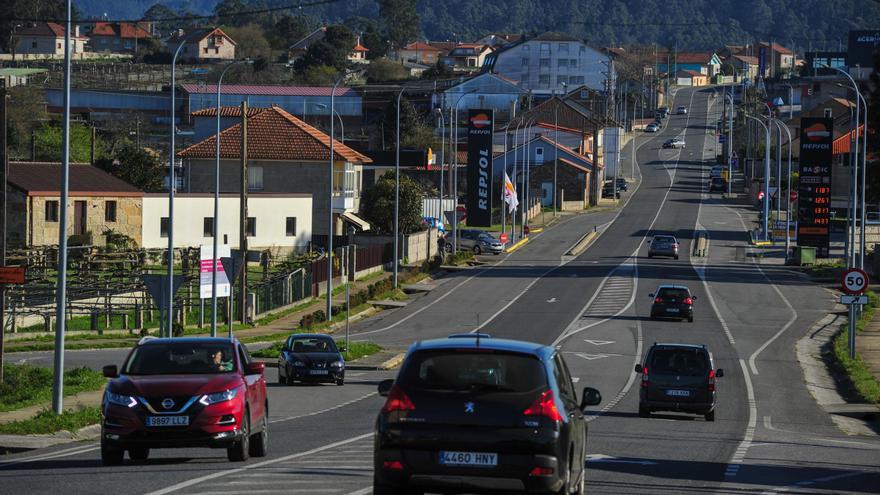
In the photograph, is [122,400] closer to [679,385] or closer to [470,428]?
[470,428]

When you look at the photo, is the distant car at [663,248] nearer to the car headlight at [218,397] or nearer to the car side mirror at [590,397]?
the car headlight at [218,397]

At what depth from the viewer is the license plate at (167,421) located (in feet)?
54.2

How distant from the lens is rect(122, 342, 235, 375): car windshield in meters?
17.6

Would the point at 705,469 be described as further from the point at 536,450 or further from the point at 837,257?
the point at 837,257

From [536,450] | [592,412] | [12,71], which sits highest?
[12,71]

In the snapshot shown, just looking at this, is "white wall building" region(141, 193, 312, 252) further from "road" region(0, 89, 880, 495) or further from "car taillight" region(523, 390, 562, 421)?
"car taillight" region(523, 390, 562, 421)

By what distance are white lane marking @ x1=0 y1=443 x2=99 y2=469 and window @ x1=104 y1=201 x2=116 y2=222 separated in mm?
55403

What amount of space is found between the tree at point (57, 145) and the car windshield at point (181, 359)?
297ft

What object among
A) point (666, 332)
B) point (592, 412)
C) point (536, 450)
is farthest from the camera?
point (666, 332)

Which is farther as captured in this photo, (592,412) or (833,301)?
(833,301)

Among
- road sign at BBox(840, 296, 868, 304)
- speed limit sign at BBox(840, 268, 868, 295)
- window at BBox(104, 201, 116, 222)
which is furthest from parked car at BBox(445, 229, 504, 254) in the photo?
speed limit sign at BBox(840, 268, 868, 295)

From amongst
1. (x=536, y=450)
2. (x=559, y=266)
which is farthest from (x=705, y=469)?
(x=559, y=266)

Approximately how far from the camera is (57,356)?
76.7ft

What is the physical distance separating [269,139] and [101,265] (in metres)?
25.0
